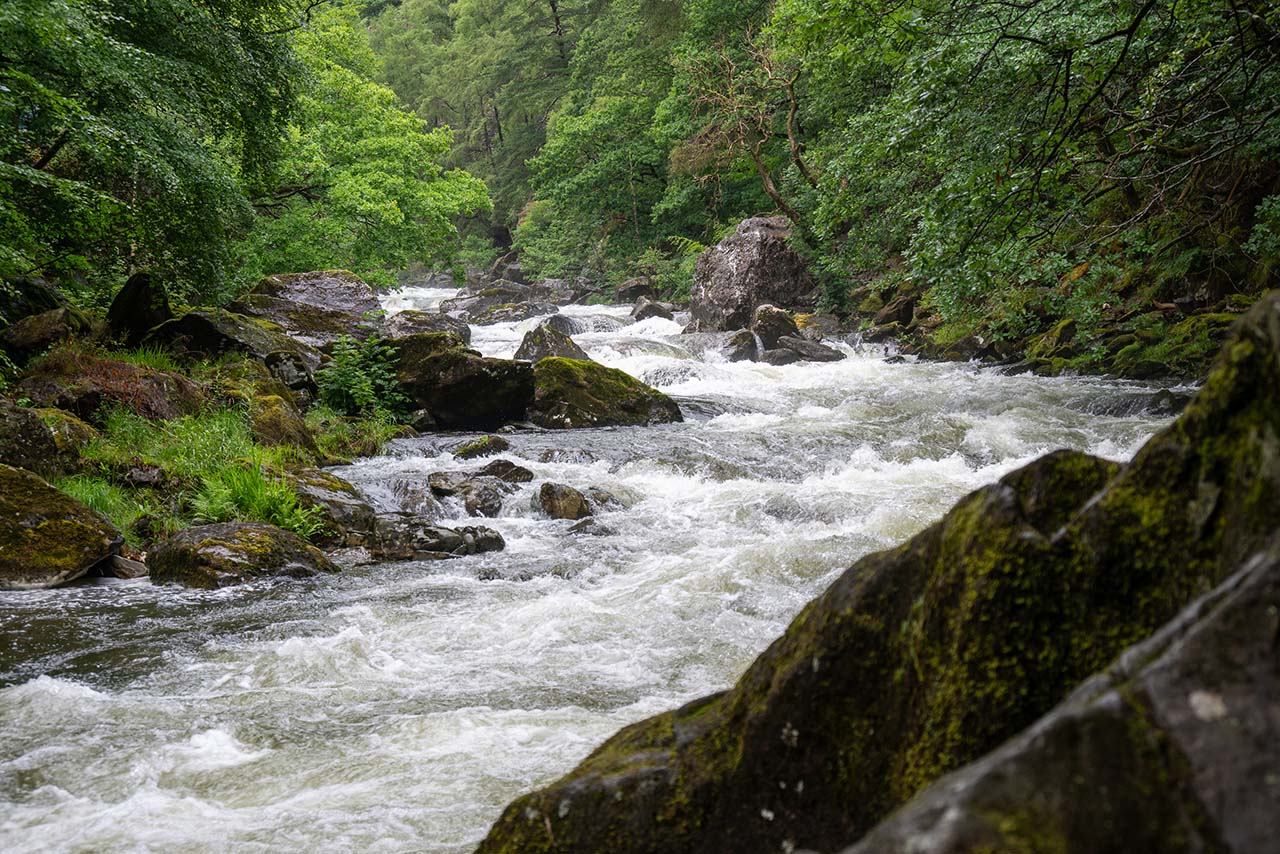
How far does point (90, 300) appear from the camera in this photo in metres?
13.7

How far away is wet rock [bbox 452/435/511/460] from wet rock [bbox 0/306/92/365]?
17.4ft

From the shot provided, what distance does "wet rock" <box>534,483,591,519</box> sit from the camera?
32.1ft

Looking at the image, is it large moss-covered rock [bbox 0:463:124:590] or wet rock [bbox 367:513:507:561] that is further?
wet rock [bbox 367:513:507:561]

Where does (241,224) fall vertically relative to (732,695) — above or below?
above

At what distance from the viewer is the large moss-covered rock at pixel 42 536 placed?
7055 millimetres

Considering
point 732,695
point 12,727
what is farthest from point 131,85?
point 732,695

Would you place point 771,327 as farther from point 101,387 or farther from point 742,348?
point 101,387

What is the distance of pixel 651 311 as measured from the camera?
28.9 m

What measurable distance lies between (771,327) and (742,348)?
1258 millimetres

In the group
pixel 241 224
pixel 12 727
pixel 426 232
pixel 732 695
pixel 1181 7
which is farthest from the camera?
pixel 426 232

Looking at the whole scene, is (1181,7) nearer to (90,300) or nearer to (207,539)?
(207,539)

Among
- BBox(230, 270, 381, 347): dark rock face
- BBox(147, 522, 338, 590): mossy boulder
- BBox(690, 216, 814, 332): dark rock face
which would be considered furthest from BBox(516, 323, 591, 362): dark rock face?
BBox(147, 522, 338, 590): mossy boulder

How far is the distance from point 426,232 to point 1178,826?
911 inches

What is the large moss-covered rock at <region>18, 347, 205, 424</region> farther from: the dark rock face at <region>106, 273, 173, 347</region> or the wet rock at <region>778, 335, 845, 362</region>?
Answer: the wet rock at <region>778, 335, 845, 362</region>
